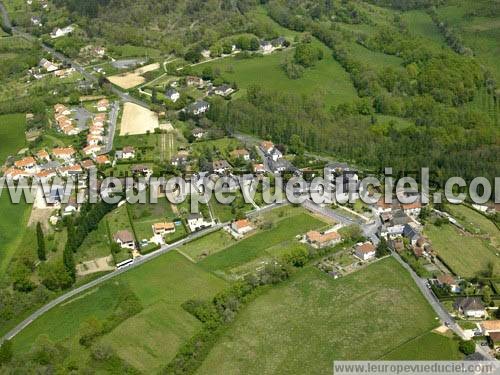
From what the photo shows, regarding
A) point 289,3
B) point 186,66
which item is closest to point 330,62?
point 186,66

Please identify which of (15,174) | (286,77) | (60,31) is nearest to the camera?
(15,174)

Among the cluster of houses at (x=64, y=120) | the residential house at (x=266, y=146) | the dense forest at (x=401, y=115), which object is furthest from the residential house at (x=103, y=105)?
the residential house at (x=266, y=146)

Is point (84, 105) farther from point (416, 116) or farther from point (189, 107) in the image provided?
point (416, 116)

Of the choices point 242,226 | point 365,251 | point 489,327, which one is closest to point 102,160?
point 242,226

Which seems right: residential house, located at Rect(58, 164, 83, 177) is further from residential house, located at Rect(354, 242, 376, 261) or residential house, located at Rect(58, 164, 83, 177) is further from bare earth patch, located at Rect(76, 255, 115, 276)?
residential house, located at Rect(354, 242, 376, 261)

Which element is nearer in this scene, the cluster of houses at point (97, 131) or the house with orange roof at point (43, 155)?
the house with orange roof at point (43, 155)

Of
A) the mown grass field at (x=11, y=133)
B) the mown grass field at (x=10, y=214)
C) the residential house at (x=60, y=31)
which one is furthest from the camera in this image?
→ the residential house at (x=60, y=31)

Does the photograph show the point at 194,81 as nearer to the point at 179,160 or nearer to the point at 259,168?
the point at 179,160

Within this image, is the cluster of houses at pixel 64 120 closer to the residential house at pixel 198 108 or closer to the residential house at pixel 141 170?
the residential house at pixel 141 170
